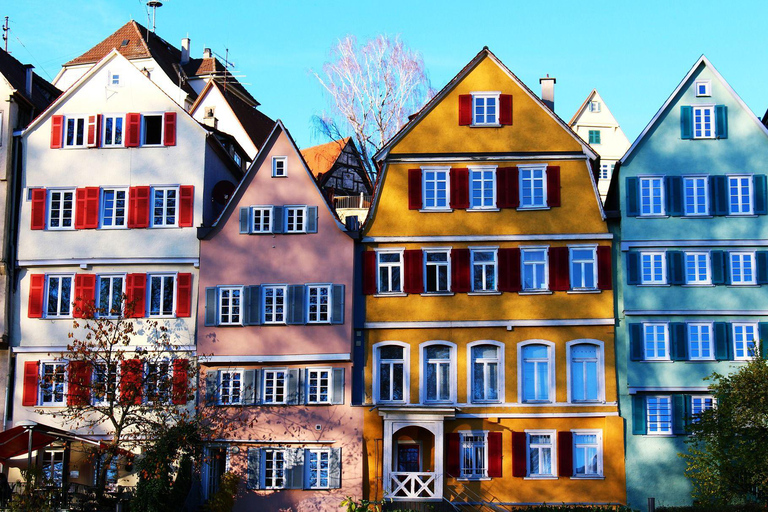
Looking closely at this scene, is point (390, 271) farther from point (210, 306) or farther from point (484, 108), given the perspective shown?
point (484, 108)

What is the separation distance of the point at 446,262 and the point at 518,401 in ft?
19.8

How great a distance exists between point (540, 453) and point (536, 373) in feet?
9.87

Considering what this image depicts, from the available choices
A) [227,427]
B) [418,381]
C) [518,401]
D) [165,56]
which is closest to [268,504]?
[227,427]

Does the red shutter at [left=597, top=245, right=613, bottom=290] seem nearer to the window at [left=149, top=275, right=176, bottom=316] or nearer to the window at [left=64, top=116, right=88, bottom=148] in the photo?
the window at [left=149, top=275, right=176, bottom=316]

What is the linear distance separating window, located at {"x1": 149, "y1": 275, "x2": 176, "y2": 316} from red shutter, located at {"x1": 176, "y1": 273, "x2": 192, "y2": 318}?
0.23 meters

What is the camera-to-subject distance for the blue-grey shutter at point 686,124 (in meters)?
42.7

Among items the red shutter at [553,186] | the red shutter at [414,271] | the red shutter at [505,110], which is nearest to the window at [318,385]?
the red shutter at [414,271]

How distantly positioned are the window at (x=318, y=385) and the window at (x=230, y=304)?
3543mm

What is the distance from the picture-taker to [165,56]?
225 ft

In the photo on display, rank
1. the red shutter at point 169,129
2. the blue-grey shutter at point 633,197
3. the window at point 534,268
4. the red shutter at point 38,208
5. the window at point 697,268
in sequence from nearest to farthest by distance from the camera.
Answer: the window at point 697,268
the blue-grey shutter at point 633,197
the window at point 534,268
the red shutter at point 38,208
the red shutter at point 169,129

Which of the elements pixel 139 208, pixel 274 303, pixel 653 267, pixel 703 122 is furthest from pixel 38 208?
pixel 703 122

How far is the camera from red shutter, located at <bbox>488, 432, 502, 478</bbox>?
41.0 m

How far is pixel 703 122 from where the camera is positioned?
4275 centimetres

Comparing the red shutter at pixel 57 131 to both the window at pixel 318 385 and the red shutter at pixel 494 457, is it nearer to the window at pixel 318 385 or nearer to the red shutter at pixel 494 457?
the window at pixel 318 385
